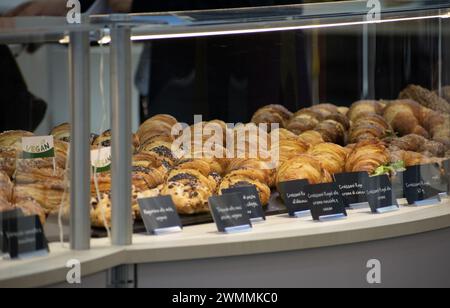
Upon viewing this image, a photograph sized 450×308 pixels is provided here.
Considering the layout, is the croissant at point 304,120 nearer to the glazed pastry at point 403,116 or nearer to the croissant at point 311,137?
the croissant at point 311,137

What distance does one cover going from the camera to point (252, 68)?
295 centimetres

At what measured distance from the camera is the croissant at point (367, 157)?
2555 mm

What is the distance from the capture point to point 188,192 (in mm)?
2256

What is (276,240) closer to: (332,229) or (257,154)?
(332,229)

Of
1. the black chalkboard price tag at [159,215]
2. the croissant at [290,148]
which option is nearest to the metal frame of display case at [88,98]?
the black chalkboard price tag at [159,215]

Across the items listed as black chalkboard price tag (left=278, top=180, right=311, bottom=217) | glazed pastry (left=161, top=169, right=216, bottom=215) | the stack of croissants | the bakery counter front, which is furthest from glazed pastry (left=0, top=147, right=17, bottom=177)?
black chalkboard price tag (left=278, top=180, right=311, bottom=217)

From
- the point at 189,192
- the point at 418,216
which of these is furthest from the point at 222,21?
the point at 418,216

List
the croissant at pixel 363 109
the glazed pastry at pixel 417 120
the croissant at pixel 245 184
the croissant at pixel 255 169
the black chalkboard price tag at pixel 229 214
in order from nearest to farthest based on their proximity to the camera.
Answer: the black chalkboard price tag at pixel 229 214, the croissant at pixel 245 184, the croissant at pixel 255 169, the glazed pastry at pixel 417 120, the croissant at pixel 363 109

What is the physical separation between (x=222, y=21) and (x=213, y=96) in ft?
2.59

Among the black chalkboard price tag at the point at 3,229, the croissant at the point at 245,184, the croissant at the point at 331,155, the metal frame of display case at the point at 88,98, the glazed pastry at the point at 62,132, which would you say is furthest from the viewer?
the croissant at the point at 331,155

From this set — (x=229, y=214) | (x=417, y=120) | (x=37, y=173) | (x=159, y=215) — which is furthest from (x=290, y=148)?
(x=37, y=173)

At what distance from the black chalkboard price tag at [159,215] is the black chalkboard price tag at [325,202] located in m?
0.38

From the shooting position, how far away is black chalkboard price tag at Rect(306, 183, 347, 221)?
230cm

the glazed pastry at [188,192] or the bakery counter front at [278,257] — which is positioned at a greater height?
the glazed pastry at [188,192]
